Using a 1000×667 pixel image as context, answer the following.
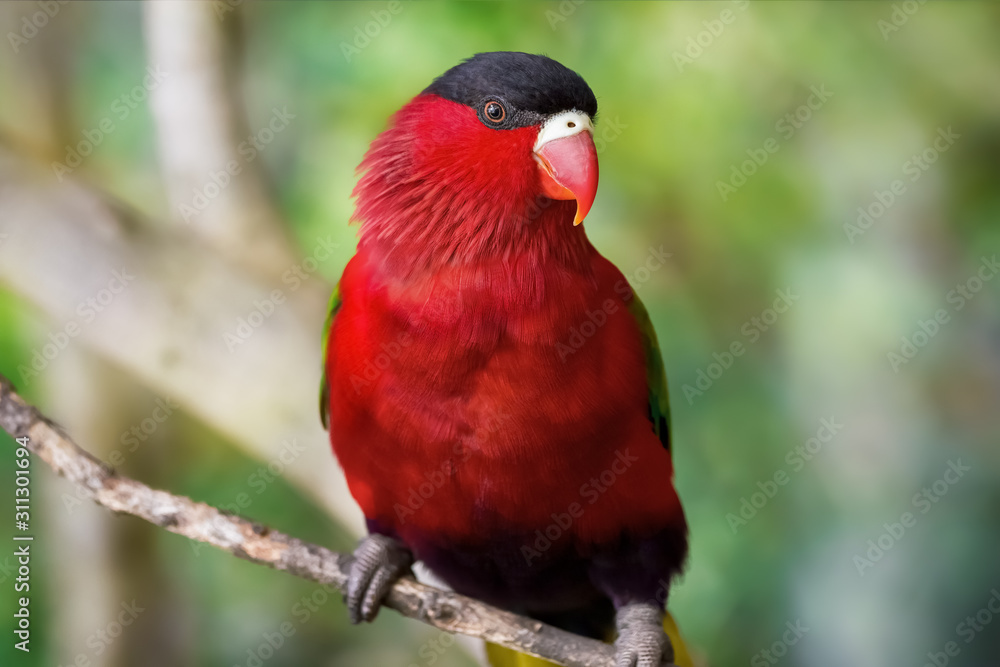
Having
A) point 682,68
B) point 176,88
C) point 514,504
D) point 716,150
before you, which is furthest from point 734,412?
point 176,88

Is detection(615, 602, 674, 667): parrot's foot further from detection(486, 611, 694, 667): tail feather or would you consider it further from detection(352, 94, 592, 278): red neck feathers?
detection(352, 94, 592, 278): red neck feathers

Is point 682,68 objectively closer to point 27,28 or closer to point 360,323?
point 360,323

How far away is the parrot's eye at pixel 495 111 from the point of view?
47.9 inches

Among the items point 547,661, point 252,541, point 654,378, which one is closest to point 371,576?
point 252,541

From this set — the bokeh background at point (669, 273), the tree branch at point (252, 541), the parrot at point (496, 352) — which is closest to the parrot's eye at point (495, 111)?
the parrot at point (496, 352)

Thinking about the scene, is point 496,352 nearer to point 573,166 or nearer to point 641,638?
point 573,166

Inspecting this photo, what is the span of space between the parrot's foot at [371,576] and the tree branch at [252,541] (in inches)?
1.7

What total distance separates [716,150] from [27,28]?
1911mm

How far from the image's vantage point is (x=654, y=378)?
1.51m

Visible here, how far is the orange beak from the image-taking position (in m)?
1.21

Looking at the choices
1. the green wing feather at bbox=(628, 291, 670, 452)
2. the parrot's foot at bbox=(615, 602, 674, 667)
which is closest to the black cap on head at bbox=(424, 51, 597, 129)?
the green wing feather at bbox=(628, 291, 670, 452)

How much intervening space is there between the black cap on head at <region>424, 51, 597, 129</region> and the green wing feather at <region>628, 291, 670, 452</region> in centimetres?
42

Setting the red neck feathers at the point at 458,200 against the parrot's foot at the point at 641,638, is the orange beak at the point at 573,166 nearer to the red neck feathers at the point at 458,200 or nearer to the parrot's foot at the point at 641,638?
the red neck feathers at the point at 458,200

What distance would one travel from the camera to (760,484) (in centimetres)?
224
